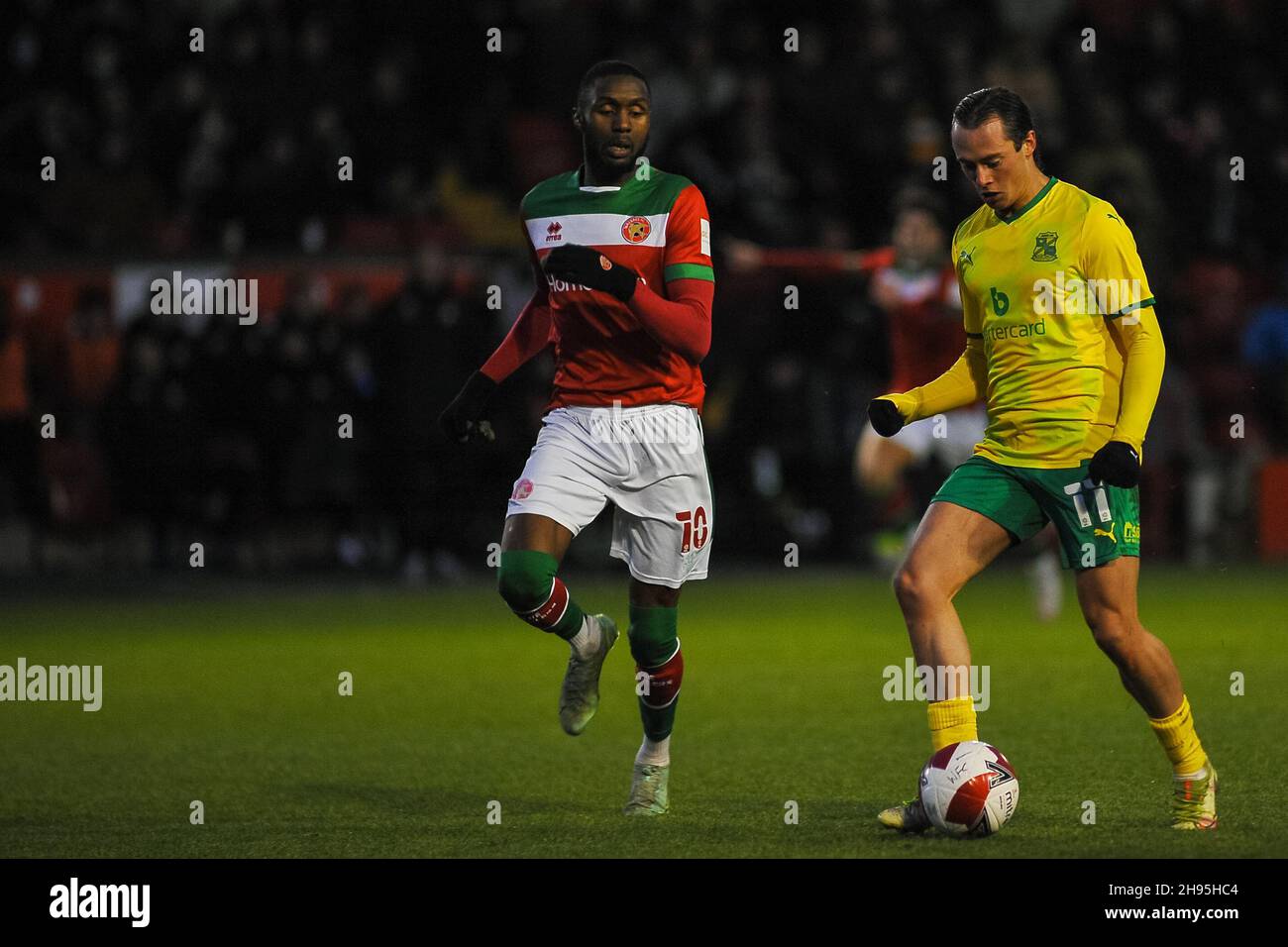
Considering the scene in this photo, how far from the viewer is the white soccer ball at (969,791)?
634cm

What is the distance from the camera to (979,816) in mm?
6348

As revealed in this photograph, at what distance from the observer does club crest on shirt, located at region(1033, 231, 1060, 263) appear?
256 inches

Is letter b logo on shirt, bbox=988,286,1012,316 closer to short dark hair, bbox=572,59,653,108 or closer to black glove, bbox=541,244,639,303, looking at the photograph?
black glove, bbox=541,244,639,303

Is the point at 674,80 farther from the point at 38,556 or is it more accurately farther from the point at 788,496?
the point at 38,556

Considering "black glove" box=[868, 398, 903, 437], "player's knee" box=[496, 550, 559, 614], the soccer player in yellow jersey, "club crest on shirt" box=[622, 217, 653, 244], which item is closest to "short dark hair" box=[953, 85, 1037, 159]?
the soccer player in yellow jersey

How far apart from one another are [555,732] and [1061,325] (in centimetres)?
352

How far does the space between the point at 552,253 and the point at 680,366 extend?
2.79 feet

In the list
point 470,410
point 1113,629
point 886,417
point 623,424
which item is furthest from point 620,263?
point 1113,629

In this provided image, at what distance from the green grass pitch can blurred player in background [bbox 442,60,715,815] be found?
518 millimetres

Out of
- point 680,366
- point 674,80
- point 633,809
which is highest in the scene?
point 674,80

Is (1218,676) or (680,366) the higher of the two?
(680,366)

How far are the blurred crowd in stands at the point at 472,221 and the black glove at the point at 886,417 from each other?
28.8ft

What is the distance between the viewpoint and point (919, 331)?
13070 mm
